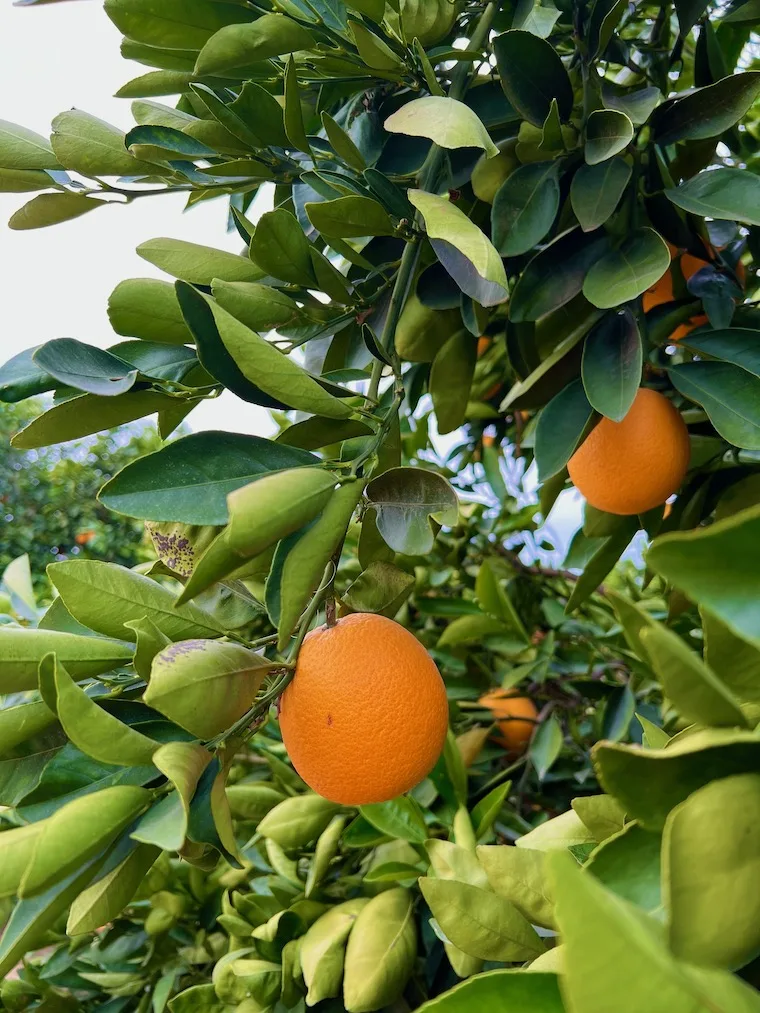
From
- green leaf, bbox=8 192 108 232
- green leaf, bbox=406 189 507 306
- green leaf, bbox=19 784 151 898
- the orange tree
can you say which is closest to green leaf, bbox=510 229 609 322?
the orange tree

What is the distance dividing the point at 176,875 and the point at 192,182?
770 millimetres

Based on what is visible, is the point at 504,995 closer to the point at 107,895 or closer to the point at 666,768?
the point at 666,768

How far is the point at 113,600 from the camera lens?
1.42ft

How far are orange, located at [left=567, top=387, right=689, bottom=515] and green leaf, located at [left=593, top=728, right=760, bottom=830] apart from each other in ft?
1.26

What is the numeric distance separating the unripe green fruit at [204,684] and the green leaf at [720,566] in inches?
9.0

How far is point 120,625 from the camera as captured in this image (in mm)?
433

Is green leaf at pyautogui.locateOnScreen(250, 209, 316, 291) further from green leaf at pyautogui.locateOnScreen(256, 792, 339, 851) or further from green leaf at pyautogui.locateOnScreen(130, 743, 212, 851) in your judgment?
green leaf at pyautogui.locateOnScreen(256, 792, 339, 851)

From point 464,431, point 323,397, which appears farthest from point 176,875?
point 464,431

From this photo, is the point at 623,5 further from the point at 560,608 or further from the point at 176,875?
the point at 176,875

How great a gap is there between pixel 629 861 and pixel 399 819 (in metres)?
0.46

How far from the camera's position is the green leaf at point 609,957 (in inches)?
6.5

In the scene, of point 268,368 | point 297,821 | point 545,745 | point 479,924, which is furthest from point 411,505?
point 545,745

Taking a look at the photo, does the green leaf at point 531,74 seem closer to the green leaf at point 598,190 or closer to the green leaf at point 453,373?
the green leaf at point 598,190

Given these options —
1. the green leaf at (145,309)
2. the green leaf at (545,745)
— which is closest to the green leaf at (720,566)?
the green leaf at (145,309)
